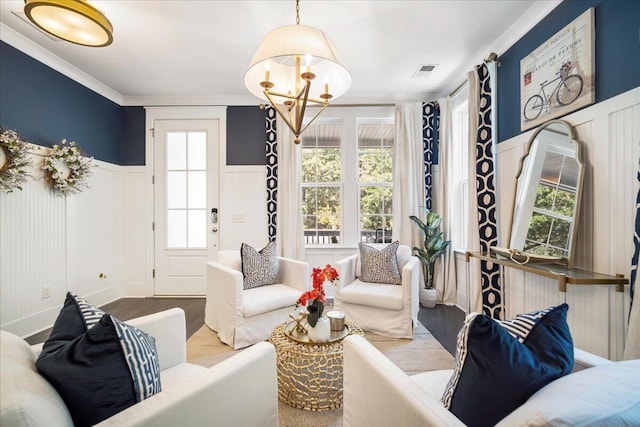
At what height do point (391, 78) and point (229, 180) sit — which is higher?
point (391, 78)

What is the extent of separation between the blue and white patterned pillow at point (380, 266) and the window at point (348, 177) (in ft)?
3.08

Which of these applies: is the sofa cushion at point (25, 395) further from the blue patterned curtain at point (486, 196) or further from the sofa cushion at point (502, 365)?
the blue patterned curtain at point (486, 196)

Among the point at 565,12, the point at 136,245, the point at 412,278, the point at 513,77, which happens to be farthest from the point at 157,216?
the point at 565,12

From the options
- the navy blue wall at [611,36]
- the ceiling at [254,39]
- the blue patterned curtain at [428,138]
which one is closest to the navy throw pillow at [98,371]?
the ceiling at [254,39]

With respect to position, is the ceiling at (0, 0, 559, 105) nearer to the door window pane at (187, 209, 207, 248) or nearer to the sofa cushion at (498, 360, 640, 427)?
the door window pane at (187, 209, 207, 248)

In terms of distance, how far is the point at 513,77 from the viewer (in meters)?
2.60

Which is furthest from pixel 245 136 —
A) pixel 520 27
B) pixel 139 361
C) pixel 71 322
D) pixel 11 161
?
pixel 139 361

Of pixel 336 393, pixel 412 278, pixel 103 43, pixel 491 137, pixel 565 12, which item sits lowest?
pixel 336 393

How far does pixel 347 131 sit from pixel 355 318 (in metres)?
2.48

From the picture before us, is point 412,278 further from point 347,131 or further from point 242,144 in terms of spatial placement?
point 242,144

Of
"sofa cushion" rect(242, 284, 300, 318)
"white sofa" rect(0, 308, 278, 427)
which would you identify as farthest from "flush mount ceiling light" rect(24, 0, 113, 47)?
"sofa cushion" rect(242, 284, 300, 318)

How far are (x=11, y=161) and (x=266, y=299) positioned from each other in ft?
8.04

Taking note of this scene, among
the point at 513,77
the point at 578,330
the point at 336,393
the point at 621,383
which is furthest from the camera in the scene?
the point at 513,77

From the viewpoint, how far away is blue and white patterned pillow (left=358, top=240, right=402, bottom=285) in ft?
9.78
